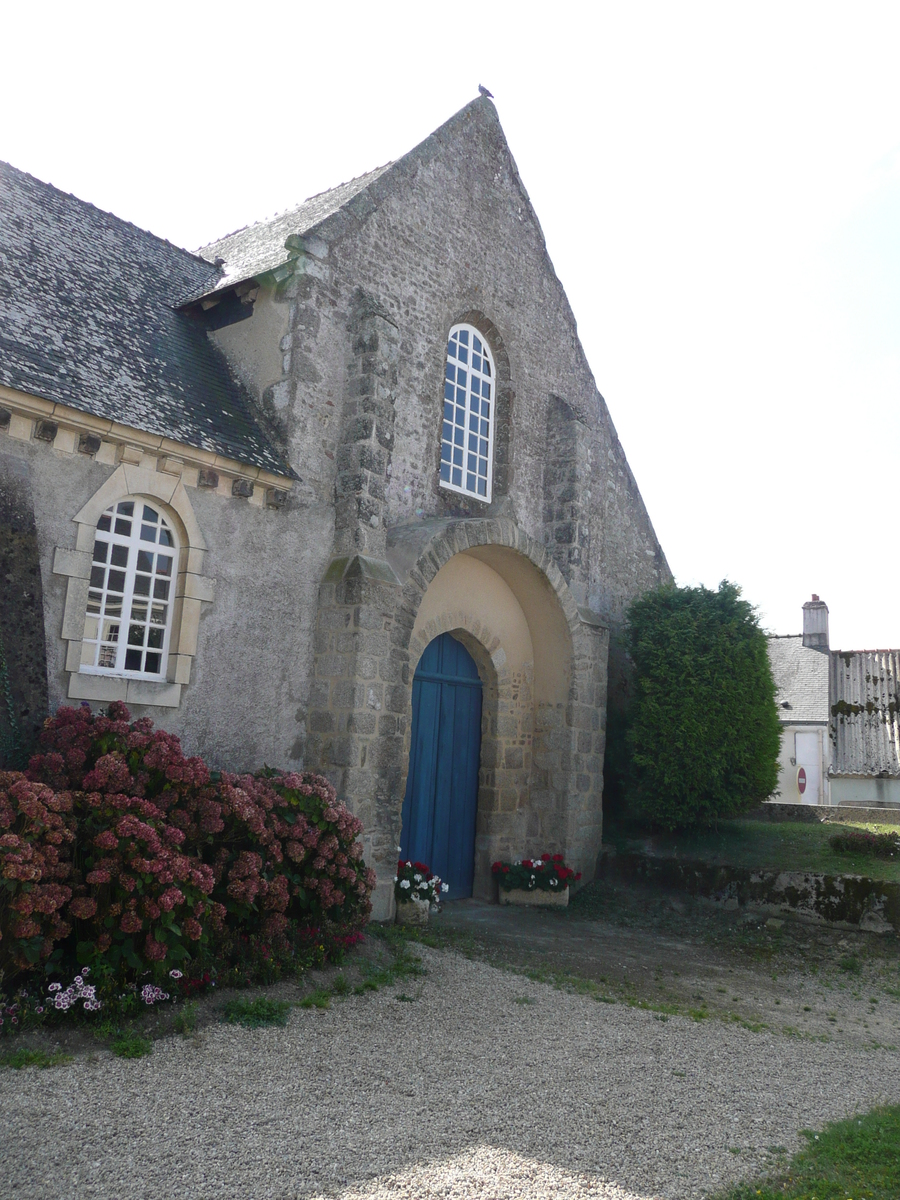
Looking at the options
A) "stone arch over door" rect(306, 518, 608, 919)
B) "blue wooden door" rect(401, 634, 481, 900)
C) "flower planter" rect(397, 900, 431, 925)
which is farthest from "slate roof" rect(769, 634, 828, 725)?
"flower planter" rect(397, 900, 431, 925)

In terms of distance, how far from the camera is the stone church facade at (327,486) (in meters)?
6.94

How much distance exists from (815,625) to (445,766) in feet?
59.3

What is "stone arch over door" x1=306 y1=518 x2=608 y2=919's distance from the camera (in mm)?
8141

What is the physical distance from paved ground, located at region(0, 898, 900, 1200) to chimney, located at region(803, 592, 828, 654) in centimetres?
2006

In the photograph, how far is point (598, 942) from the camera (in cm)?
871

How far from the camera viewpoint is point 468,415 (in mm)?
10656

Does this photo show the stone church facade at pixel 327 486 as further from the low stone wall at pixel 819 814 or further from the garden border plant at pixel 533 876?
the low stone wall at pixel 819 814

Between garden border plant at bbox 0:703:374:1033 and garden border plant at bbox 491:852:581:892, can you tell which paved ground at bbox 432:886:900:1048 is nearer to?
garden border plant at bbox 491:852:581:892

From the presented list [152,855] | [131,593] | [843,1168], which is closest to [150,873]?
[152,855]

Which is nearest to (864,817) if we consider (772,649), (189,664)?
(189,664)

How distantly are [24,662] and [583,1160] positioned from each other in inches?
186

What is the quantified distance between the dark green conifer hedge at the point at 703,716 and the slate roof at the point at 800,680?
12483 mm

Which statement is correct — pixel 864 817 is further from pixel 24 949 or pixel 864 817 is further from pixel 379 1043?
pixel 24 949

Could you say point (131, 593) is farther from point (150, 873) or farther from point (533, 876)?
point (533, 876)
